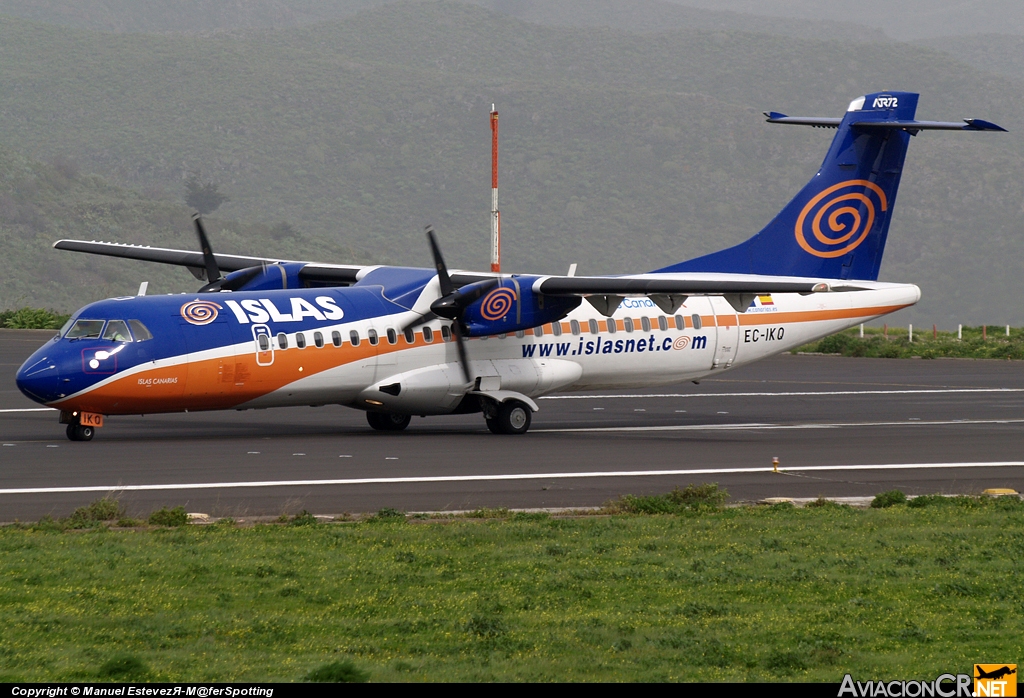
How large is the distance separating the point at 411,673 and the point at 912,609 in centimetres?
449

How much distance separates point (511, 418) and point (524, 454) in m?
3.65

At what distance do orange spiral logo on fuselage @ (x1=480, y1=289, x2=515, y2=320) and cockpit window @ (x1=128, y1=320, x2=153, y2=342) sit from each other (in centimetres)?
624

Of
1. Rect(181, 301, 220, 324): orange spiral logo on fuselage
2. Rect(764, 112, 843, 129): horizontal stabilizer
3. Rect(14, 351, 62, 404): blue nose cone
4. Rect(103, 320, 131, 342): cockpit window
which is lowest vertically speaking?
Rect(14, 351, 62, 404): blue nose cone

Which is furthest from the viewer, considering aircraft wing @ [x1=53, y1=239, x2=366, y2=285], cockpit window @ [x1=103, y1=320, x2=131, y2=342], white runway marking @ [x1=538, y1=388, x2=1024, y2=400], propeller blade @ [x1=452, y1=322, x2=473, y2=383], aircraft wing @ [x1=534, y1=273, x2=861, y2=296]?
white runway marking @ [x1=538, y1=388, x2=1024, y2=400]

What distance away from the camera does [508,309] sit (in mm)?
25000

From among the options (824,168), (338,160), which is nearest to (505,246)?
(338,160)

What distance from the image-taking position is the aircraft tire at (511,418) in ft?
82.9

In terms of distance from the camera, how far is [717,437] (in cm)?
2462

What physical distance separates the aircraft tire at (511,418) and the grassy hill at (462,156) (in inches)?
4344

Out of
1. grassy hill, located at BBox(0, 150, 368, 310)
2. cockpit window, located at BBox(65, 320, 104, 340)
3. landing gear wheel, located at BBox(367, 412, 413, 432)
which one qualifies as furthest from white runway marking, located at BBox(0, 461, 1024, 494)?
grassy hill, located at BBox(0, 150, 368, 310)

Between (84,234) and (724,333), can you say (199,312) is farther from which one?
(84,234)

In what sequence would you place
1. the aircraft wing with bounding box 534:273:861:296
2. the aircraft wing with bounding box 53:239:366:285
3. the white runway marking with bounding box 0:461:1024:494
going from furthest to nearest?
the aircraft wing with bounding box 53:239:366:285, the aircraft wing with bounding box 534:273:861:296, the white runway marking with bounding box 0:461:1024:494

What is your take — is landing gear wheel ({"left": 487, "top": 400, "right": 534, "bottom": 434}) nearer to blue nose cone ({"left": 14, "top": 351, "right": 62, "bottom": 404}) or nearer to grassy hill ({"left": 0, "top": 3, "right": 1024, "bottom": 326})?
blue nose cone ({"left": 14, "top": 351, "right": 62, "bottom": 404})

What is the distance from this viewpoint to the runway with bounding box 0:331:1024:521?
16922mm
